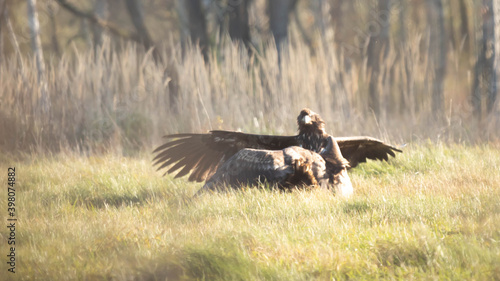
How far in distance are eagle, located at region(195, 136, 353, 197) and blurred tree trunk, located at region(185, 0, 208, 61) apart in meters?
5.88

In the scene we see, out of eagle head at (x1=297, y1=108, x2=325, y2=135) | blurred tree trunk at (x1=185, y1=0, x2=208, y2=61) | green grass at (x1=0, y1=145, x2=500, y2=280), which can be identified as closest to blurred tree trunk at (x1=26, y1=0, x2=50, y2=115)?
green grass at (x1=0, y1=145, x2=500, y2=280)

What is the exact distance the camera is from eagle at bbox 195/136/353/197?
11.5ft

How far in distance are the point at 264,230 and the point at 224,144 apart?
44.1 inches

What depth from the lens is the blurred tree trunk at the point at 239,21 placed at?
9391mm

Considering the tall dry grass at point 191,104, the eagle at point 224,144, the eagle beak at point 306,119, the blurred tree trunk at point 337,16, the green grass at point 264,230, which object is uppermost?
the blurred tree trunk at point 337,16

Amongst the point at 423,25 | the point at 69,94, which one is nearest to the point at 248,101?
the point at 69,94

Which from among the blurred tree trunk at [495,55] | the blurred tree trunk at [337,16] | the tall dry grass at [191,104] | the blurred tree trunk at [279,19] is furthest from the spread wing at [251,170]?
the blurred tree trunk at [337,16]

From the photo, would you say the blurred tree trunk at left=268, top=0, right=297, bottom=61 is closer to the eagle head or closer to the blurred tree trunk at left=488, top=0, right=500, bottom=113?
the blurred tree trunk at left=488, top=0, right=500, bottom=113

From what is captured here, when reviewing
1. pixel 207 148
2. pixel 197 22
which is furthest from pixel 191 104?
pixel 197 22

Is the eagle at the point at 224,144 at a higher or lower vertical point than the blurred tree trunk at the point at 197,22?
lower

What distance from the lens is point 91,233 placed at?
9.99 ft

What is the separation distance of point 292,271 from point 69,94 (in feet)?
16.3

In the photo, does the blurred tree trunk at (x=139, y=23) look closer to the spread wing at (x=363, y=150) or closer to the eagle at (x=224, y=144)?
the eagle at (x=224, y=144)

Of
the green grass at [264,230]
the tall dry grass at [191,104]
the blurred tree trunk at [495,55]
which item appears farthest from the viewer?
the blurred tree trunk at [495,55]
